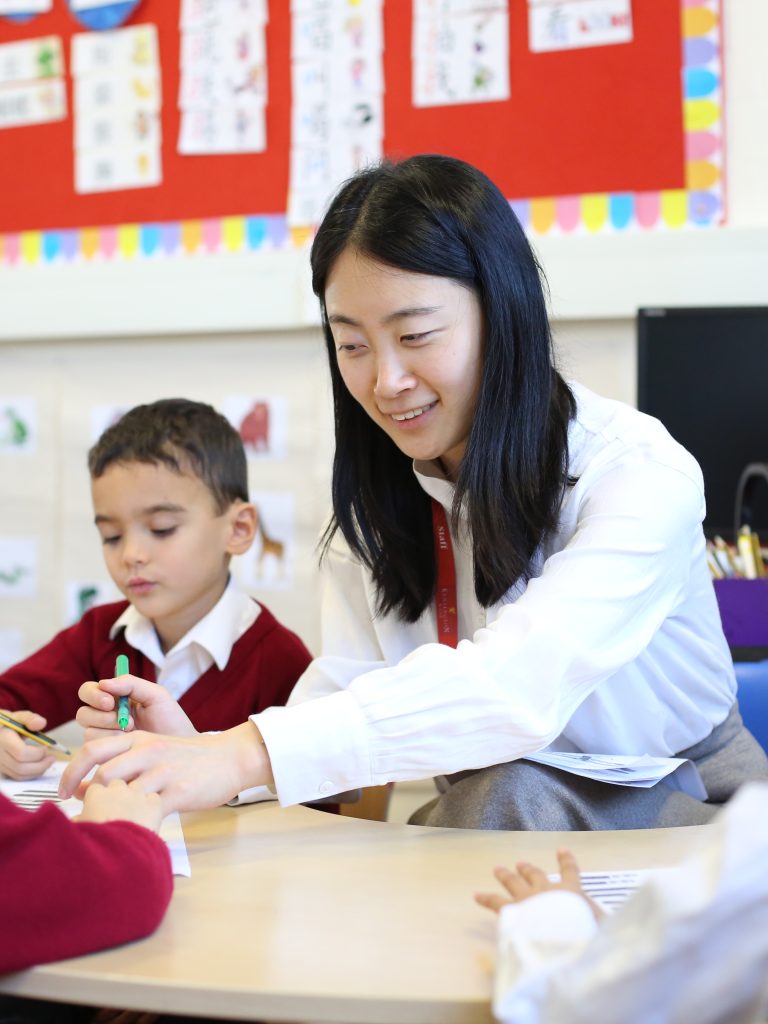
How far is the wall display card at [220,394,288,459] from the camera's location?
255 cm

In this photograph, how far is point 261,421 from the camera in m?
2.56

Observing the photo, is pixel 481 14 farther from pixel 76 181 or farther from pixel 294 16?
pixel 76 181

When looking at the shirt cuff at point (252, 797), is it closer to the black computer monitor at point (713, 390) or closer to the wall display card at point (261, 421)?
the black computer monitor at point (713, 390)

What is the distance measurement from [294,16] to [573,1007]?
2.33 meters

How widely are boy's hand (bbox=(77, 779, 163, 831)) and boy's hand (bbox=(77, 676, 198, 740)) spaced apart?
17cm

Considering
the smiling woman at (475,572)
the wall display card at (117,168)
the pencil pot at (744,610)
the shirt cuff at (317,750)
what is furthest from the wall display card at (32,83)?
the shirt cuff at (317,750)

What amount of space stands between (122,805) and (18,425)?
6.67ft

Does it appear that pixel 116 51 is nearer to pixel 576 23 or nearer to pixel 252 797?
pixel 576 23

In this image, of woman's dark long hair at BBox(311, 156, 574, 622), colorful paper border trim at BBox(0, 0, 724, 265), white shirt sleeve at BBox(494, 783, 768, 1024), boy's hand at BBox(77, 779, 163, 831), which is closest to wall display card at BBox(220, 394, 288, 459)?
colorful paper border trim at BBox(0, 0, 724, 265)

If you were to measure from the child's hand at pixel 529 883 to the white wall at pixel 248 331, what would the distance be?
147 cm

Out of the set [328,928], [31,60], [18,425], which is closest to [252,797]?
[328,928]

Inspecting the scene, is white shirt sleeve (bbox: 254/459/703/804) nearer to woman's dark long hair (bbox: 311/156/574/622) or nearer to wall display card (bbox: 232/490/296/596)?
woman's dark long hair (bbox: 311/156/574/622)

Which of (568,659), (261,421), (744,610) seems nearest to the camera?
(568,659)

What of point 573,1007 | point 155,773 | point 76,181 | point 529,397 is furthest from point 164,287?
point 573,1007
